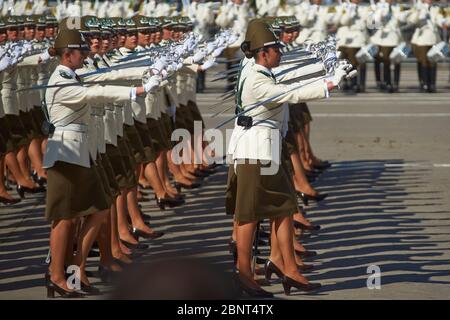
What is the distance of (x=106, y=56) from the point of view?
11820 millimetres

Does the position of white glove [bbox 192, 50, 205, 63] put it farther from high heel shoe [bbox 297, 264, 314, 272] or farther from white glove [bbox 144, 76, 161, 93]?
white glove [bbox 144, 76, 161, 93]

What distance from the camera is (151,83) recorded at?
9109 mm

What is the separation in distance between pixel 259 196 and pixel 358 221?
3.73 metres

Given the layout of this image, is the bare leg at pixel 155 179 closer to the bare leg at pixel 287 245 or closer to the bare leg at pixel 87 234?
the bare leg at pixel 87 234

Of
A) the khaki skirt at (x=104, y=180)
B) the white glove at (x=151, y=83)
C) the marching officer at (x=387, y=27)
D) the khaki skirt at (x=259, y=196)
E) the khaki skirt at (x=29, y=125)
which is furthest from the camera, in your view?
the marching officer at (x=387, y=27)

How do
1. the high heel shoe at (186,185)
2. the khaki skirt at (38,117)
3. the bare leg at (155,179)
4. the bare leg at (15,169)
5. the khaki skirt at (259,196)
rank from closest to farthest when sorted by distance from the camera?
1. the khaki skirt at (259,196)
2. the bare leg at (155,179)
3. the bare leg at (15,169)
4. the khaki skirt at (38,117)
5. the high heel shoe at (186,185)

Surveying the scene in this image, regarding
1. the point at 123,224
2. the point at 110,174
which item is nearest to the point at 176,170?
the point at 123,224

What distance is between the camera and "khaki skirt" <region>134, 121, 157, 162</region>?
12.8 m

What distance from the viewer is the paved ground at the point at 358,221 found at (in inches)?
400

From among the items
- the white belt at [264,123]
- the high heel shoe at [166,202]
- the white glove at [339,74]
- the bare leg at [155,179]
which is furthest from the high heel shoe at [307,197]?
the white glove at [339,74]

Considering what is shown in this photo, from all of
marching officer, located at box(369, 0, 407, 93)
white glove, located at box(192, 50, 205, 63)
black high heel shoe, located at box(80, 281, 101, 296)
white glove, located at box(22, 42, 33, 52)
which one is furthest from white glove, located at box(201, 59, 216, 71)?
marching officer, located at box(369, 0, 407, 93)

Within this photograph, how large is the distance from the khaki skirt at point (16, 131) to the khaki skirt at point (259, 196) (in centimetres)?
516
